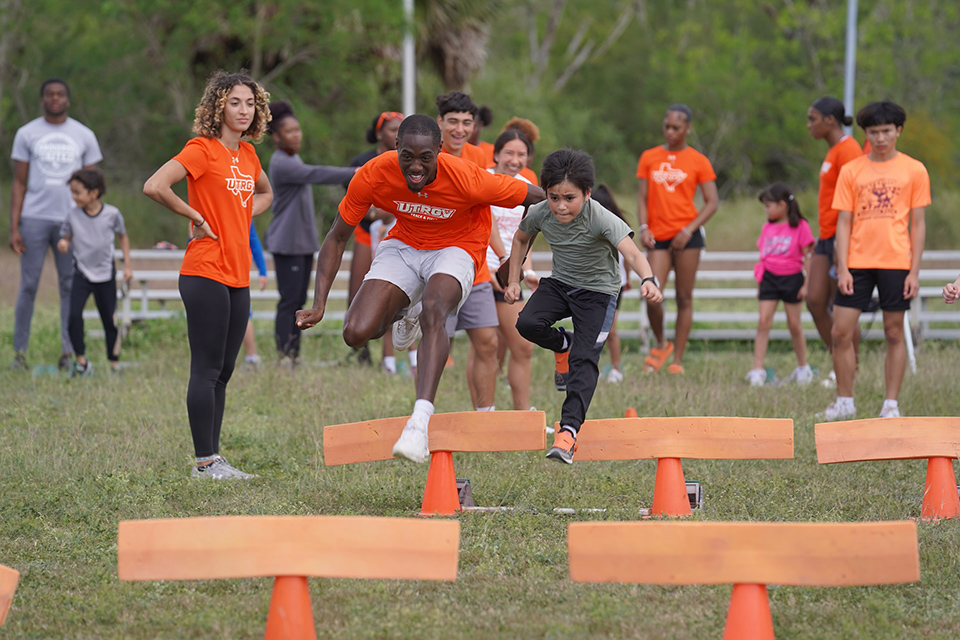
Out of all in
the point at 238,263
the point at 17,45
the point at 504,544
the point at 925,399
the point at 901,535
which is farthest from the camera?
the point at 17,45

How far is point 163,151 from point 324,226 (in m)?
3.85

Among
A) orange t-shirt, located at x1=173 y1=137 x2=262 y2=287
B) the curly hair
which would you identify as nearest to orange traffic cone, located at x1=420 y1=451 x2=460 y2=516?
orange t-shirt, located at x1=173 y1=137 x2=262 y2=287

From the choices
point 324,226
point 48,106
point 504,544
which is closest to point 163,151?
point 324,226

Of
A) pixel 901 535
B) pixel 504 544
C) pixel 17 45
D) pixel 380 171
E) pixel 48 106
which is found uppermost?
pixel 17 45

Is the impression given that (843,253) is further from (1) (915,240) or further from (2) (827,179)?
(2) (827,179)

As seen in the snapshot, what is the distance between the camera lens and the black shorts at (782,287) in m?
10.2

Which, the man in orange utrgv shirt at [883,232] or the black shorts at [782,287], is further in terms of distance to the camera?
the black shorts at [782,287]

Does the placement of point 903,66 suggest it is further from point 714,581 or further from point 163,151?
point 714,581

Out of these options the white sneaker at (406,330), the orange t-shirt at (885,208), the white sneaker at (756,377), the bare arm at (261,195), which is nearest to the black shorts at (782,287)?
the white sneaker at (756,377)

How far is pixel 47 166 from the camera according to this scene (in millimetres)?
10227

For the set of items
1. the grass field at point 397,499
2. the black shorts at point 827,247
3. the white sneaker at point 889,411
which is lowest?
the grass field at point 397,499

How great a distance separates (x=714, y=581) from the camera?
149 inches

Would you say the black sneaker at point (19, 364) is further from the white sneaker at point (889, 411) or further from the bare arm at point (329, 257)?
the white sneaker at point (889, 411)

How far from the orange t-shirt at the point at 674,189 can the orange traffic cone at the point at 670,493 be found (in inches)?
192
